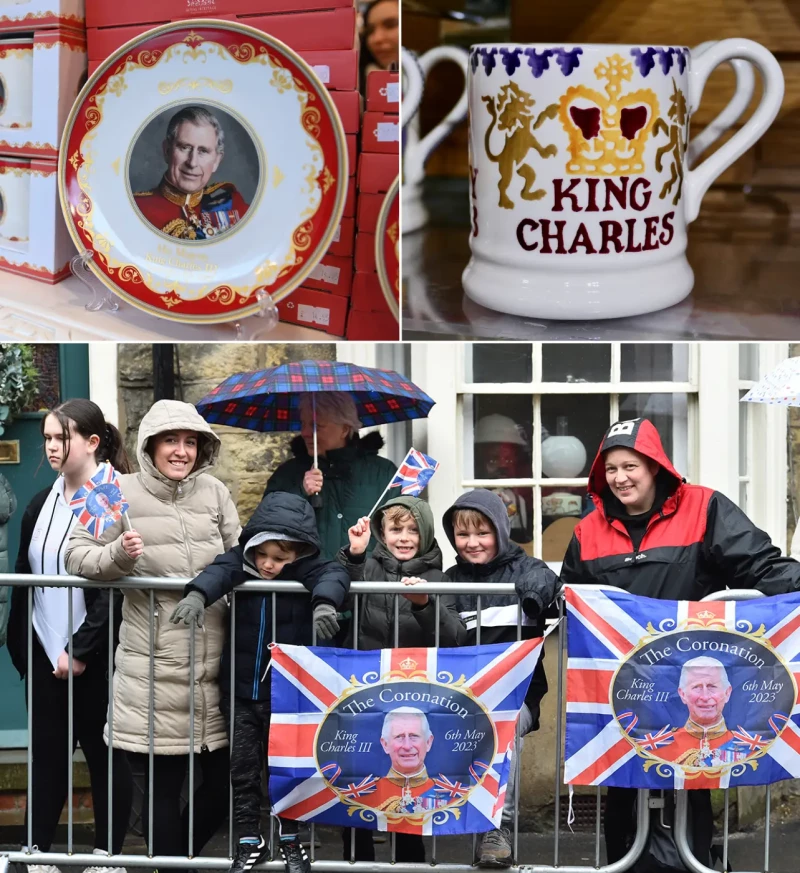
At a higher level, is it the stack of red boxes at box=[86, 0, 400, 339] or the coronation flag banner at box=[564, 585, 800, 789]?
the stack of red boxes at box=[86, 0, 400, 339]

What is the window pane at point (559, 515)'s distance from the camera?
11.9 feet

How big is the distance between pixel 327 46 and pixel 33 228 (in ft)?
2.20

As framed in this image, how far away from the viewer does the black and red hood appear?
2.50 m

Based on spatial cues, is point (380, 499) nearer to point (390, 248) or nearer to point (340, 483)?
point (340, 483)

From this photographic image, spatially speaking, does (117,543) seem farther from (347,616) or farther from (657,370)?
(657,370)

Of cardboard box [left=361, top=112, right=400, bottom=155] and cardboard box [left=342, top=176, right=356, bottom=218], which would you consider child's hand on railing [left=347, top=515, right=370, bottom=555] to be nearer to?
cardboard box [left=342, top=176, right=356, bottom=218]

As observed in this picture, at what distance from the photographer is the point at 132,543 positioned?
2.48 metres

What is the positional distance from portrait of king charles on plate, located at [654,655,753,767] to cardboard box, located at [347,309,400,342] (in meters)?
0.86

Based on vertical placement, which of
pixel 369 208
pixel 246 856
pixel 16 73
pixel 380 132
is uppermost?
pixel 16 73

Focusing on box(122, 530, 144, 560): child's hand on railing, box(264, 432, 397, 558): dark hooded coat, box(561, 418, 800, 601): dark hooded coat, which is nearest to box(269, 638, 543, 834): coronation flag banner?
box(561, 418, 800, 601): dark hooded coat

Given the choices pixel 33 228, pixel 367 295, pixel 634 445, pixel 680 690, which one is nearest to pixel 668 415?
pixel 634 445

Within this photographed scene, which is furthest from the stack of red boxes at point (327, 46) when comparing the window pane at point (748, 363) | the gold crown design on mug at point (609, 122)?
the window pane at point (748, 363)

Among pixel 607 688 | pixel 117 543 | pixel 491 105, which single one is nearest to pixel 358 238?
pixel 491 105

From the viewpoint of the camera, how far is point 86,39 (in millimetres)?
2408
